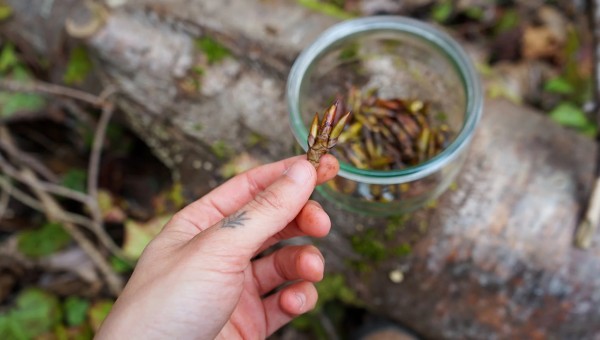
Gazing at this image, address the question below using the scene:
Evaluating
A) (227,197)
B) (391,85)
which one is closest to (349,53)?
(391,85)

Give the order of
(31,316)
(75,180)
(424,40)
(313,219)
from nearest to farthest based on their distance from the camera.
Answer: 1. (313,219)
2. (424,40)
3. (31,316)
4. (75,180)

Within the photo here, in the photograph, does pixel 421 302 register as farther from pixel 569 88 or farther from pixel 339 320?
pixel 569 88

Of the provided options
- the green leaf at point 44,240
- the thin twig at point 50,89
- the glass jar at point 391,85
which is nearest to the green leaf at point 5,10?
the thin twig at point 50,89

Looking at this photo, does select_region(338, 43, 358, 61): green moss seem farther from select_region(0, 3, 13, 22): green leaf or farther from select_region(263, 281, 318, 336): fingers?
select_region(0, 3, 13, 22): green leaf

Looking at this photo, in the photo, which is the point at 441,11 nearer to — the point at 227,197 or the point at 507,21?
the point at 507,21

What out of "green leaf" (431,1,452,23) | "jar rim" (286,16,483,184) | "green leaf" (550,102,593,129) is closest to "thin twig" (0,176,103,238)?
"jar rim" (286,16,483,184)

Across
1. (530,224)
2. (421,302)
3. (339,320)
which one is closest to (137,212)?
(339,320)
